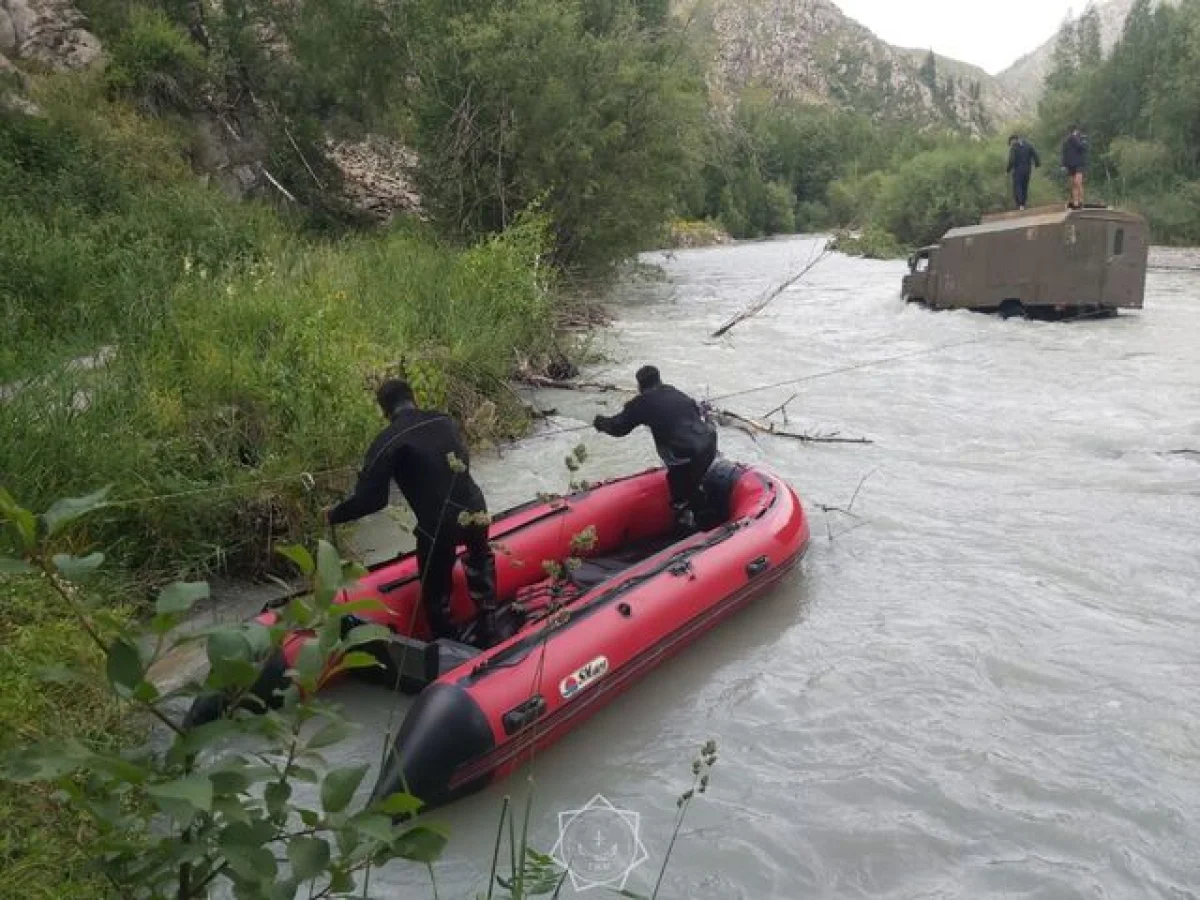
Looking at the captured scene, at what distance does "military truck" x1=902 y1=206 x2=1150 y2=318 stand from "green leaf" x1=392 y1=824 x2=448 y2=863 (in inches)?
637

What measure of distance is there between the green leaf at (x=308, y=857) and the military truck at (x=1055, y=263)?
53.5 feet

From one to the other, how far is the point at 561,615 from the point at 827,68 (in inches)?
7321

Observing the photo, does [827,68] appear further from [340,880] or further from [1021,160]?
[340,880]

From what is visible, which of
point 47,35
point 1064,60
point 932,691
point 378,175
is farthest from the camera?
point 1064,60

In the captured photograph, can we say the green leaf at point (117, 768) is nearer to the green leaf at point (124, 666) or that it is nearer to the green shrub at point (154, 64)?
the green leaf at point (124, 666)

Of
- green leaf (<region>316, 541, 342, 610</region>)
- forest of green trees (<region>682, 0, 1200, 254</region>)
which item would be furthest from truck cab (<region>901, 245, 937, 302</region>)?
green leaf (<region>316, 541, 342, 610</region>)

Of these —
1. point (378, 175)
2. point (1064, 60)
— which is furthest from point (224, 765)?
point (1064, 60)

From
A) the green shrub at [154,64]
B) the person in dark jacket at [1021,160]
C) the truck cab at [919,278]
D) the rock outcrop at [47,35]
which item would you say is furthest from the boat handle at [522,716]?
the person in dark jacket at [1021,160]

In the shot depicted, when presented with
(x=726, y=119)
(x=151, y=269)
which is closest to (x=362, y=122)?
(x=726, y=119)

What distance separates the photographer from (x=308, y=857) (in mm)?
1571

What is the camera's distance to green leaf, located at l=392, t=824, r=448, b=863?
1646 mm

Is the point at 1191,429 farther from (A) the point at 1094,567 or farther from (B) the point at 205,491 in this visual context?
(B) the point at 205,491

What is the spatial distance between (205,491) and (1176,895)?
495 centimetres

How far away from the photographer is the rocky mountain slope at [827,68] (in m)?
143
